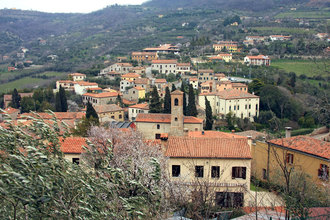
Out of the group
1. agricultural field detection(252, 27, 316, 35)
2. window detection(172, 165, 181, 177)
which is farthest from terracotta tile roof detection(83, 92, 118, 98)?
agricultural field detection(252, 27, 316, 35)

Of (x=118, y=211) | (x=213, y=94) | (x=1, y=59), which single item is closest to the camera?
(x=118, y=211)

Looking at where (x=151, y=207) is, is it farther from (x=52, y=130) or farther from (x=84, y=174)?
(x=52, y=130)

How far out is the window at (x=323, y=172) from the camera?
1409cm

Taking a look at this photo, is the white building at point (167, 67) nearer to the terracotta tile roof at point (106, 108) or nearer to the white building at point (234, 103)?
the white building at point (234, 103)

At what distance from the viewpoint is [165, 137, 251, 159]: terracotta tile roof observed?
14555 mm

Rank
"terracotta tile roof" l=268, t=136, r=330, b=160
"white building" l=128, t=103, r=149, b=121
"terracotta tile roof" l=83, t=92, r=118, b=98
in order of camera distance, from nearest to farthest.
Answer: "terracotta tile roof" l=268, t=136, r=330, b=160 < "white building" l=128, t=103, r=149, b=121 < "terracotta tile roof" l=83, t=92, r=118, b=98

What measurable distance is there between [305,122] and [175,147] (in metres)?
31.8

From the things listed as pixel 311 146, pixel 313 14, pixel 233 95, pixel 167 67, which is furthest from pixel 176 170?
pixel 313 14

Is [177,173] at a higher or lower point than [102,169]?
lower

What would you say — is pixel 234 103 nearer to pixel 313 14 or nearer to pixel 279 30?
pixel 279 30

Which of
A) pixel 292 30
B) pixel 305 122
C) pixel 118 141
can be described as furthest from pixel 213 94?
pixel 292 30

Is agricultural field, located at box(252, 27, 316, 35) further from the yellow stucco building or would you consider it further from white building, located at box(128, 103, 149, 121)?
the yellow stucco building

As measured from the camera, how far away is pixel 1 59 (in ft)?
377

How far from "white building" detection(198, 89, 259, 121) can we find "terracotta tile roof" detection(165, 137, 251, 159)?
1173 inches
